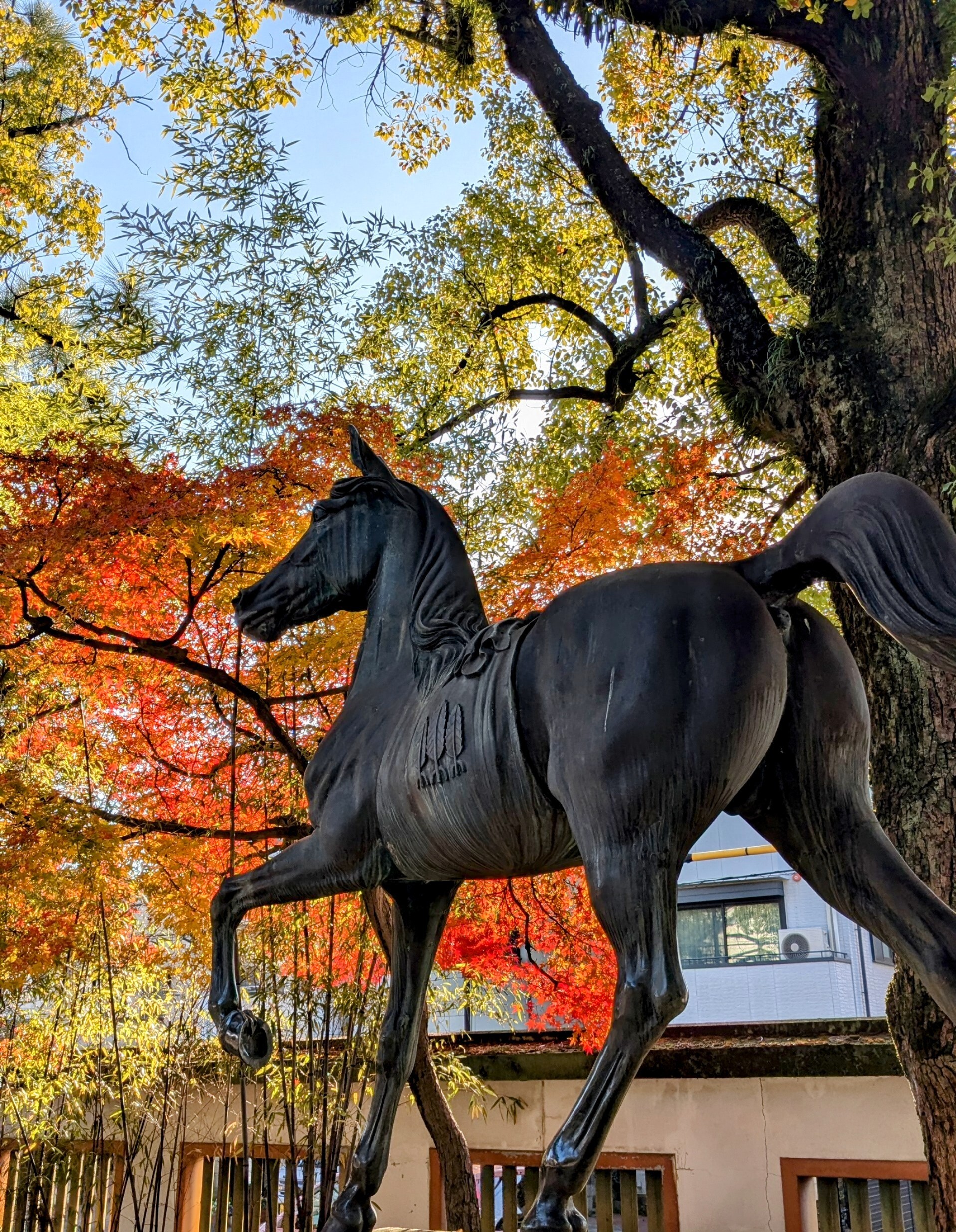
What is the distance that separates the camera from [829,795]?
7.30ft

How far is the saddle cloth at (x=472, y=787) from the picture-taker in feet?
7.43

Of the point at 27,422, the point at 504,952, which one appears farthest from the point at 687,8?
the point at 27,422

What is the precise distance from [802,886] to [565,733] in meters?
12.5

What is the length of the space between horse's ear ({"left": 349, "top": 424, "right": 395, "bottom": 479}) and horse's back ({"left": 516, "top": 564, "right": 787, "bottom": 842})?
0.89m

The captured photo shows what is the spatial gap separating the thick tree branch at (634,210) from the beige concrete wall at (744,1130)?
3928 mm

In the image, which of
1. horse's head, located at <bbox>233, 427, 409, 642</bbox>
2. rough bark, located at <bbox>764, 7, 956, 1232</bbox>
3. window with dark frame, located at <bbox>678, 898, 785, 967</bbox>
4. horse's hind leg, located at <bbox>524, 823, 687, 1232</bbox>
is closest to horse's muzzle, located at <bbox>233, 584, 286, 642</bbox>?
horse's head, located at <bbox>233, 427, 409, 642</bbox>

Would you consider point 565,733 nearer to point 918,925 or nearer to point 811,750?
point 811,750

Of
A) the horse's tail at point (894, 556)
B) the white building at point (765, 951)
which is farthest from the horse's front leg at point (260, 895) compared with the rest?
the white building at point (765, 951)

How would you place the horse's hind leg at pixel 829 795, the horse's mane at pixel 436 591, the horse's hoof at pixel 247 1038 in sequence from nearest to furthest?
1. the horse's hind leg at pixel 829 795
2. the horse's hoof at pixel 247 1038
3. the horse's mane at pixel 436 591

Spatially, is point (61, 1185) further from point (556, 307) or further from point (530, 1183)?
point (556, 307)

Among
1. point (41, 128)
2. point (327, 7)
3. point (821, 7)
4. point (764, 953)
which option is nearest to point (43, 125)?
point (41, 128)

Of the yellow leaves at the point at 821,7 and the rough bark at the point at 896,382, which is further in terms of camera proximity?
the yellow leaves at the point at 821,7

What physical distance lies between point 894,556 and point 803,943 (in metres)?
11.5

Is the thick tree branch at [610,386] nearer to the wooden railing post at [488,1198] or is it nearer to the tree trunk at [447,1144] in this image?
the tree trunk at [447,1144]
